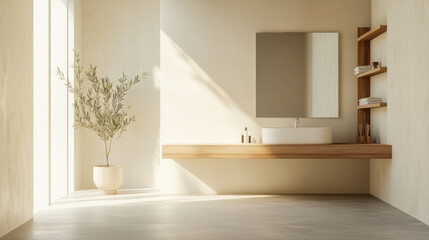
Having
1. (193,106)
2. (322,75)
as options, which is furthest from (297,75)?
(193,106)

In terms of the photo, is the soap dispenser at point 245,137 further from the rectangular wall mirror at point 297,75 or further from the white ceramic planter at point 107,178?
the white ceramic planter at point 107,178

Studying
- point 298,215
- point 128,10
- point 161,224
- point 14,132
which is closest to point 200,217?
point 161,224

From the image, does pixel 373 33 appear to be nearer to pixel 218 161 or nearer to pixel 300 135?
pixel 300 135

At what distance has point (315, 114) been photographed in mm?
6340

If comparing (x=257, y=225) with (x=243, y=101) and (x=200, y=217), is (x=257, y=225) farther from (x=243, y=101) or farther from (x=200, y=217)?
(x=243, y=101)

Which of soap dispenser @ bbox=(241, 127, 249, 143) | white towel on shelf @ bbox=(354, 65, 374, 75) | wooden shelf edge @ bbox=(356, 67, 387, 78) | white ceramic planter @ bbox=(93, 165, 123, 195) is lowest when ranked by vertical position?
white ceramic planter @ bbox=(93, 165, 123, 195)

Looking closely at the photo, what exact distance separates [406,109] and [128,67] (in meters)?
3.60

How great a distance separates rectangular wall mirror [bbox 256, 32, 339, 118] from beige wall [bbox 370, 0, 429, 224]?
696 mm

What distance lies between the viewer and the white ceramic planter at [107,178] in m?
6.32

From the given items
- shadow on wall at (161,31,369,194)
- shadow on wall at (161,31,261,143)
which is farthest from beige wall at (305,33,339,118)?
shadow on wall at (161,31,261,143)

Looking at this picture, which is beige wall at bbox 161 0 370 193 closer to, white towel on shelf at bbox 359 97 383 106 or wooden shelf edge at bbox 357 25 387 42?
wooden shelf edge at bbox 357 25 387 42

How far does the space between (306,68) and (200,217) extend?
245cm

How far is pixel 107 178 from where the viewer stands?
6320 mm

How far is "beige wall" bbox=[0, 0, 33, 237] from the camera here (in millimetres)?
4070
